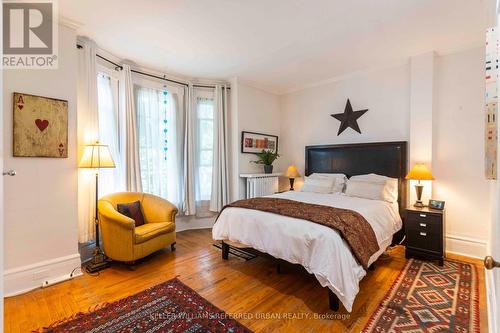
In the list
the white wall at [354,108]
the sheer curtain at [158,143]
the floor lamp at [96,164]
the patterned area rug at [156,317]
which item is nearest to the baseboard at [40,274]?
the floor lamp at [96,164]

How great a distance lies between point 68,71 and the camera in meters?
2.61

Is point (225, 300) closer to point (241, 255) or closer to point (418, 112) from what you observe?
point (241, 255)

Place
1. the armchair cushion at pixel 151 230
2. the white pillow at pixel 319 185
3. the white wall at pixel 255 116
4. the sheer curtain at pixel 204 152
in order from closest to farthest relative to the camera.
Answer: the armchair cushion at pixel 151 230 < the white pillow at pixel 319 185 < the sheer curtain at pixel 204 152 < the white wall at pixel 255 116

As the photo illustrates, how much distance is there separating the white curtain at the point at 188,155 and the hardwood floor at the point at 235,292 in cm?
115

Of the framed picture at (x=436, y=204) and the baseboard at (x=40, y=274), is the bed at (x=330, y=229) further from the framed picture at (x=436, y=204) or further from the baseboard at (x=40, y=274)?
the baseboard at (x=40, y=274)

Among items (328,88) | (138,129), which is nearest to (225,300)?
(138,129)

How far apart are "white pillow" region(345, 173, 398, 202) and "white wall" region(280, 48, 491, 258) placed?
0.39 metres

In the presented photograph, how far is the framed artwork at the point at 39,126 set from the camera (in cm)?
230

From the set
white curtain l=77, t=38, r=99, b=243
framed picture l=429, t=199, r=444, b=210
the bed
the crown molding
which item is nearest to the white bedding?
the bed

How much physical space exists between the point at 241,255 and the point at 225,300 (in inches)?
38.5

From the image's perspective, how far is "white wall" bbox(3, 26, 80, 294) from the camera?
7.43ft

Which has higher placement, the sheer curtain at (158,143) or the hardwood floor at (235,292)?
the sheer curtain at (158,143)

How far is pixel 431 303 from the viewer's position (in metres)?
2.13

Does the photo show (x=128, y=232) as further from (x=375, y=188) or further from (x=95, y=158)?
(x=375, y=188)
